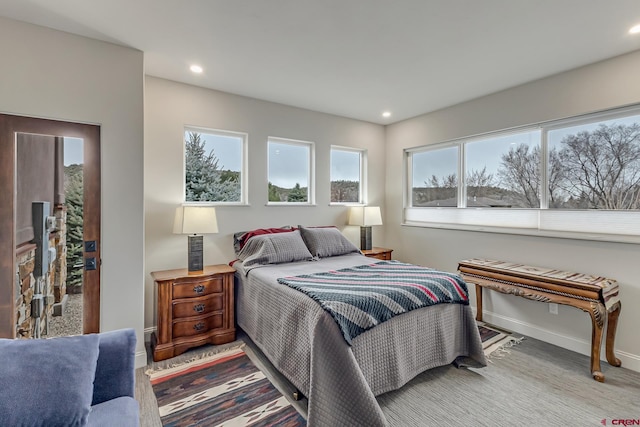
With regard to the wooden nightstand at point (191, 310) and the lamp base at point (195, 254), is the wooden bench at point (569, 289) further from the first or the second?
the lamp base at point (195, 254)

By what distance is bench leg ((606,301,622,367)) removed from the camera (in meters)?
2.51

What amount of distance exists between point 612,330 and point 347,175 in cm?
331

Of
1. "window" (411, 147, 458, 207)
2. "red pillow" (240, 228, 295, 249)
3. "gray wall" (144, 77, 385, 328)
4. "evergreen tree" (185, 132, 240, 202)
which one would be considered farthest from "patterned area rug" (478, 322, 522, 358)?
"evergreen tree" (185, 132, 240, 202)

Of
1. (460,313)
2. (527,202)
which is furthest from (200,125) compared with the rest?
(527,202)

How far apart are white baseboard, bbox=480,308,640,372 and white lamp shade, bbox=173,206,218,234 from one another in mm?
3279

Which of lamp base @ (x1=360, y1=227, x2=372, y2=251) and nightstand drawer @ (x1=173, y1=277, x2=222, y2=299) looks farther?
lamp base @ (x1=360, y1=227, x2=372, y2=251)

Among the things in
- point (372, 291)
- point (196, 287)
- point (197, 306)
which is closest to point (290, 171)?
point (196, 287)

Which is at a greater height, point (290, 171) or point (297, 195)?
point (290, 171)

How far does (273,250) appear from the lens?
124 inches

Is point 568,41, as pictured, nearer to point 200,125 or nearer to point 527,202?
point 527,202

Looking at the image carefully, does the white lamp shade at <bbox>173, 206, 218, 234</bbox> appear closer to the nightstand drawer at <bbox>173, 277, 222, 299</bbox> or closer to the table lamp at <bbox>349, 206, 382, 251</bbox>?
the nightstand drawer at <bbox>173, 277, 222, 299</bbox>

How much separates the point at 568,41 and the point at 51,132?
403 centimetres

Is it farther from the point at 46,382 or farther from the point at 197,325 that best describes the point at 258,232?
the point at 46,382

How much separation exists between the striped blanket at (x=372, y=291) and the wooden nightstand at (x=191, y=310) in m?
0.83
